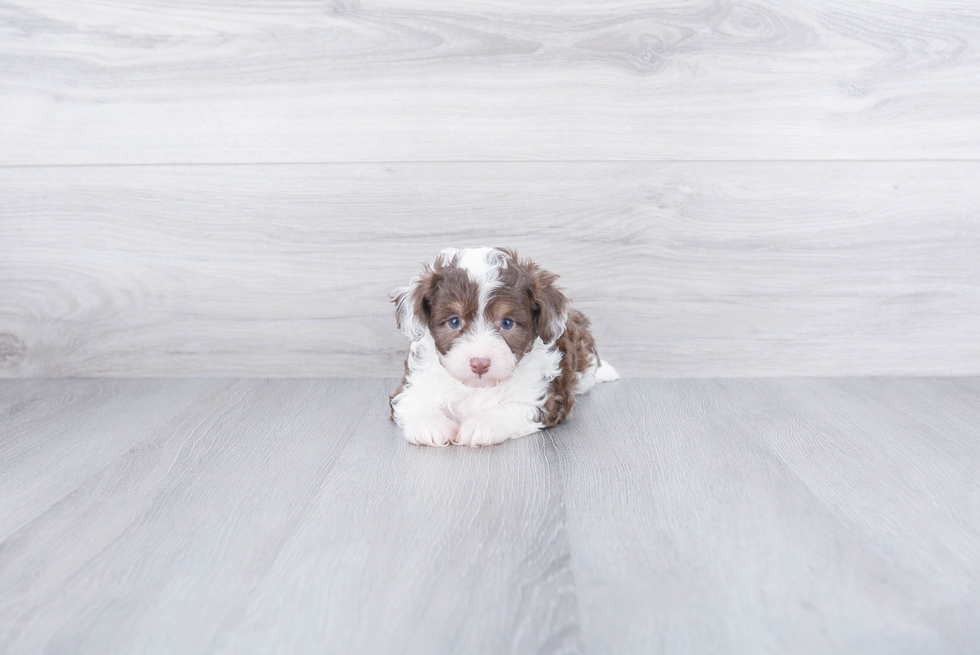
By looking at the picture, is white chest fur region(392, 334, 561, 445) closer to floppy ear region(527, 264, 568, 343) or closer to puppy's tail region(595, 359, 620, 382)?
floppy ear region(527, 264, 568, 343)

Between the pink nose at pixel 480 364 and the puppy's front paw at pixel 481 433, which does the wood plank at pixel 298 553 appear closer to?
the puppy's front paw at pixel 481 433

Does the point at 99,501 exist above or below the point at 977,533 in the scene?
below

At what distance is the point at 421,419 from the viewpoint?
1.59m

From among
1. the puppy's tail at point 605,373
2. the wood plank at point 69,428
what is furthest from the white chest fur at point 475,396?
the wood plank at point 69,428

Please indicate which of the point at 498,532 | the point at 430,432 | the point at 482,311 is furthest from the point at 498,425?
the point at 498,532

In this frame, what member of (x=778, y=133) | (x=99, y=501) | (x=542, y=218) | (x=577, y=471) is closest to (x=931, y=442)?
(x=577, y=471)

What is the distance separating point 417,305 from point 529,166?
0.67 m

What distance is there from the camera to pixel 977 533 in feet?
3.61

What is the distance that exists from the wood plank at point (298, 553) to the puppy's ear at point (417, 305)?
0.25m

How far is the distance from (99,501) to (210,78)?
4.26ft

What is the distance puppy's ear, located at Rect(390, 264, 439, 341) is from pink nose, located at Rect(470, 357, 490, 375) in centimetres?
18

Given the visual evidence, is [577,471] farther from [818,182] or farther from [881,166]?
[881,166]

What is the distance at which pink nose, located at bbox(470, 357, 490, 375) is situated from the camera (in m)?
1.49

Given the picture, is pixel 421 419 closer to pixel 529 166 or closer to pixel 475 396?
pixel 475 396
